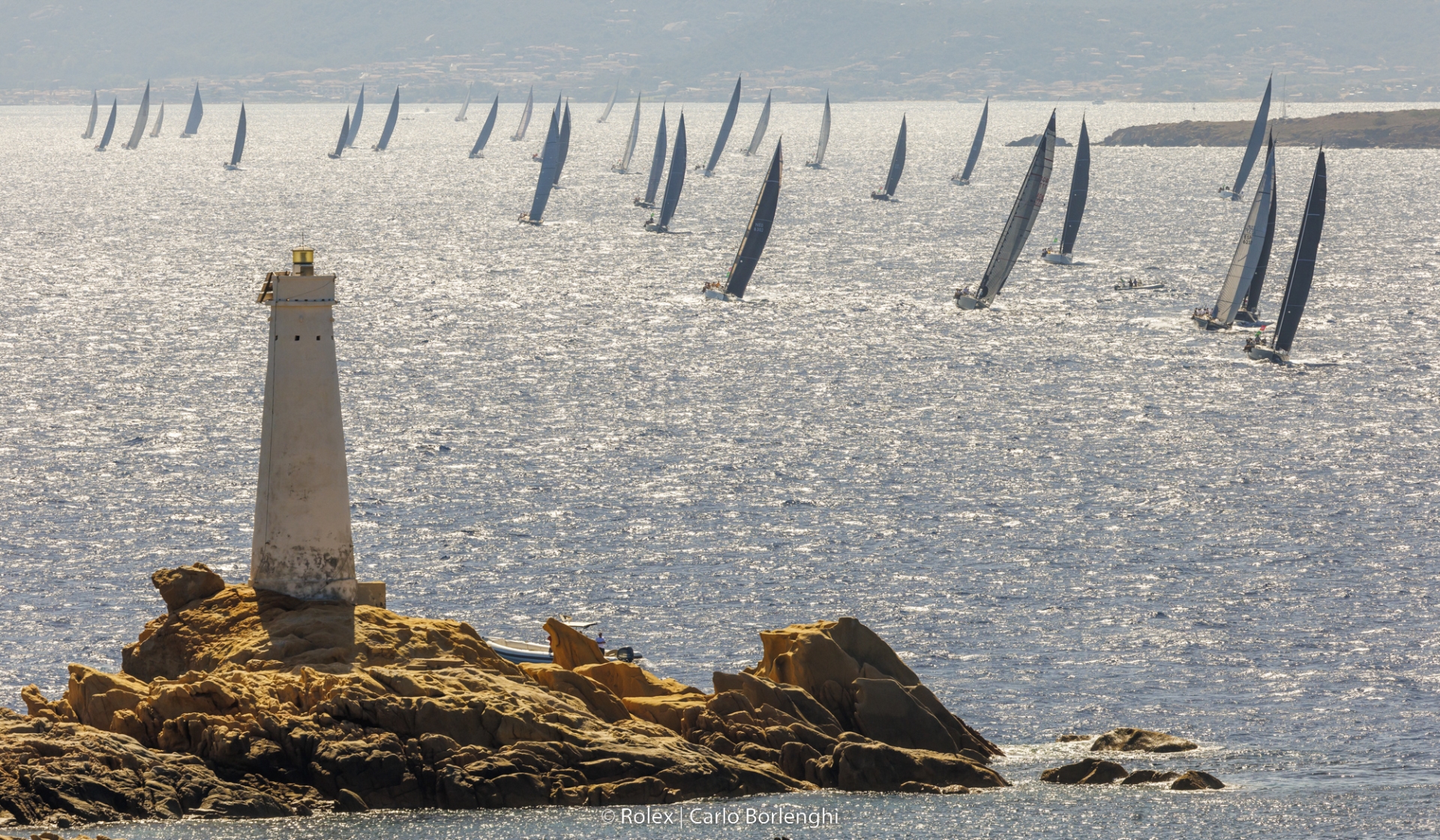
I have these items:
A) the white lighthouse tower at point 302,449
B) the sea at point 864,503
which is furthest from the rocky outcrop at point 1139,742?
the white lighthouse tower at point 302,449

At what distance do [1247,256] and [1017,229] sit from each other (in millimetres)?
18392

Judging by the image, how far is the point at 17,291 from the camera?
140 metres

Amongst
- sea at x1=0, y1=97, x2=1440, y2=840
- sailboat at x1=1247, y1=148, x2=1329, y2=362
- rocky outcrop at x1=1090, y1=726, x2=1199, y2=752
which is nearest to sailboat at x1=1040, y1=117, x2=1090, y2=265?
sea at x1=0, y1=97, x2=1440, y2=840

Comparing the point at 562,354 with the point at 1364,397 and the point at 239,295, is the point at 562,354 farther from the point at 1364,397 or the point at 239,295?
the point at 1364,397

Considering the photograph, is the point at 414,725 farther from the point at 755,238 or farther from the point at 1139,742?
the point at 755,238

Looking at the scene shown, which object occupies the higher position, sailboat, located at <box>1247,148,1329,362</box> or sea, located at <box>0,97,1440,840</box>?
sailboat, located at <box>1247,148,1329,362</box>

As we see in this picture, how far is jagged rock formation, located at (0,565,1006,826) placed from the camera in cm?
3484

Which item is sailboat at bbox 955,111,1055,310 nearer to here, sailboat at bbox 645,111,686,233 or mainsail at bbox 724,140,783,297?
mainsail at bbox 724,140,783,297

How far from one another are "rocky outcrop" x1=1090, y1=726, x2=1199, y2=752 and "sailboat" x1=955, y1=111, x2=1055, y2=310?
280ft

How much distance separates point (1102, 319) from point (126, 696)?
100.0 metres

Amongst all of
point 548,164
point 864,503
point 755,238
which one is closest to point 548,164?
point 548,164

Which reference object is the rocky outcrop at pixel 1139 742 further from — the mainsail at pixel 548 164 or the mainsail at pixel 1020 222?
the mainsail at pixel 548 164

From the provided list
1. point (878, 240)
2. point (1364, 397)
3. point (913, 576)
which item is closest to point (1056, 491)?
point (913, 576)

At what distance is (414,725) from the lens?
119 ft
